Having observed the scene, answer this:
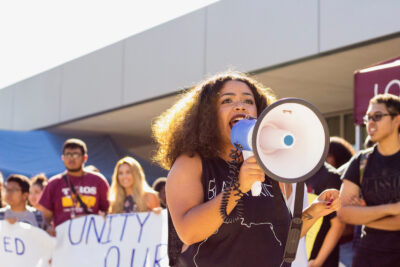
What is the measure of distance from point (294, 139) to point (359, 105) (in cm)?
323

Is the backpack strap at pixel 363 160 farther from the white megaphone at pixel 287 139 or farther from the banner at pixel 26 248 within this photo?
the banner at pixel 26 248

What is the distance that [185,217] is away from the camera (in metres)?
1.89

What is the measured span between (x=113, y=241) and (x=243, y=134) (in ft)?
12.3

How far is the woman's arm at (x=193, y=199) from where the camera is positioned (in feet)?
5.62

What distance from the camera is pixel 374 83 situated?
15.3 feet

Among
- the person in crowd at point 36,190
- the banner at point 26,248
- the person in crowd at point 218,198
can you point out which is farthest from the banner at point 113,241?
the person in crowd at point 218,198

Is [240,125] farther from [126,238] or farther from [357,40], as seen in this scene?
[357,40]

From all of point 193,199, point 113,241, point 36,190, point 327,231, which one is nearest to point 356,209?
point 327,231

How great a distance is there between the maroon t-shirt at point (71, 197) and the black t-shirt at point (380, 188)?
9.56 ft

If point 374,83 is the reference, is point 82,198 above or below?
below

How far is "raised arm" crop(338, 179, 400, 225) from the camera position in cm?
337

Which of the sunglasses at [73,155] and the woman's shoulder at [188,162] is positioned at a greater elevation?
the sunglasses at [73,155]

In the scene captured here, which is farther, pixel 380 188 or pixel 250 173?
pixel 380 188

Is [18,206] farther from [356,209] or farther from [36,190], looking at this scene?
[356,209]
